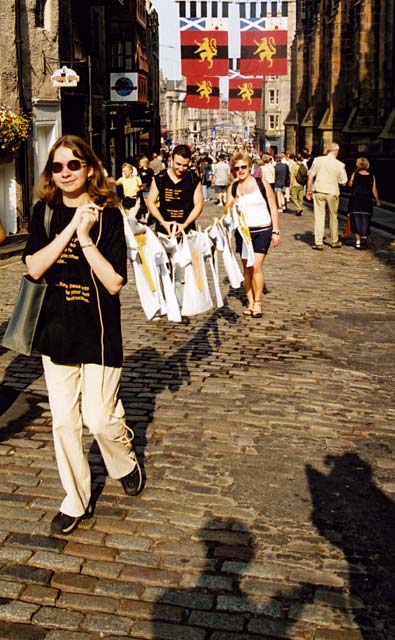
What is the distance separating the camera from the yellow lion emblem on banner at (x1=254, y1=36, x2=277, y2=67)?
4022cm

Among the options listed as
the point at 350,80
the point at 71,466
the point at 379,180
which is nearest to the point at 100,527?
the point at 71,466

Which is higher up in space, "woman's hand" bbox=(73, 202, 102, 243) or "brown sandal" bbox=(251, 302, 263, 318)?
"woman's hand" bbox=(73, 202, 102, 243)

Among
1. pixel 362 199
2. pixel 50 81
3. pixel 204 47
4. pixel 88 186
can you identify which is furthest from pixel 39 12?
pixel 204 47

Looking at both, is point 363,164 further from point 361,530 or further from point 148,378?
point 361,530

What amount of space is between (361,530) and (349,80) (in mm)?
40765

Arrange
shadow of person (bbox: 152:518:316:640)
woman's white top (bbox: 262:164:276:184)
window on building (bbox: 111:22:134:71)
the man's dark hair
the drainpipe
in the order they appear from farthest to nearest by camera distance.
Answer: window on building (bbox: 111:22:134:71), woman's white top (bbox: 262:164:276:184), the drainpipe, the man's dark hair, shadow of person (bbox: 152:518:316:640)

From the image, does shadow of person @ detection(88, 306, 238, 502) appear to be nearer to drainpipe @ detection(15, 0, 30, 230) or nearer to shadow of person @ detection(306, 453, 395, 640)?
shadow of person @ detection(306, 453, 395, 640)

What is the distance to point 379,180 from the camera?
28641mm

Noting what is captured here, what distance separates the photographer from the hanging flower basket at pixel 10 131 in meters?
15.4

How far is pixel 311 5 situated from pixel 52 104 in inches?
1637

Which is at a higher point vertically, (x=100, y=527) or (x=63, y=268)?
(x=63, y=268)

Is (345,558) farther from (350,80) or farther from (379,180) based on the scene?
(350,80)

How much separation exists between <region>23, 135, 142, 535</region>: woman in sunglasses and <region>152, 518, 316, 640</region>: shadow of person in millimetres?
827

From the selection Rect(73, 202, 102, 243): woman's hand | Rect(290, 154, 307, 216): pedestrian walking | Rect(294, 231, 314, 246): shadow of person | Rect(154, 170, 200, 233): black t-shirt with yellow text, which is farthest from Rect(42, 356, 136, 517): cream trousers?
Rect(290, 154, 307, 216): pedestrian walking
